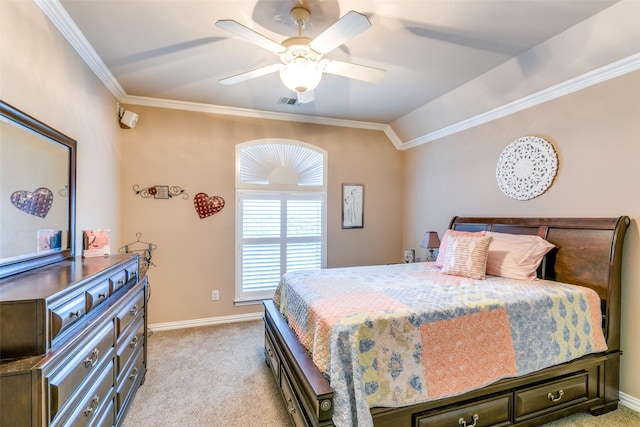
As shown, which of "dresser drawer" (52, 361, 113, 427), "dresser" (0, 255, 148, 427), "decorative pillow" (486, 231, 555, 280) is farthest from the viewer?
"decorative pillow" (486, 231, 555, 280)

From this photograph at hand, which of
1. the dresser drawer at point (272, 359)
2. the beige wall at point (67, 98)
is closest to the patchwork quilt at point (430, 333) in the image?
the dresser drawer at point (272, 359)

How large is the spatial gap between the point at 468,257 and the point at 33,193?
3.12 m

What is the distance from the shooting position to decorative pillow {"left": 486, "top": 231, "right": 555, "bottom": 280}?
8.11 ft

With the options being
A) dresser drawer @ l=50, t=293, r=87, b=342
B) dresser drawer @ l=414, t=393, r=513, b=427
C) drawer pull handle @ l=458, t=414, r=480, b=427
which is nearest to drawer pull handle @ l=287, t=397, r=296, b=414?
dresser drawer @ l=414, t=393, r=513, b=427

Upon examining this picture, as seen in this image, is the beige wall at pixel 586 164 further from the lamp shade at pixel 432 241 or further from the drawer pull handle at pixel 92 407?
the drawer pull handle at pixel 92 407

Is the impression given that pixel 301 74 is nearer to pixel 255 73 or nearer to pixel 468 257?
pixel 255 73

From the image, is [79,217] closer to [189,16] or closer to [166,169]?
[166,169]

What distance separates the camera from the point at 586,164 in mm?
2434

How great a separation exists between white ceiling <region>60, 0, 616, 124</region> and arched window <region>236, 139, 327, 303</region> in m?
0.92

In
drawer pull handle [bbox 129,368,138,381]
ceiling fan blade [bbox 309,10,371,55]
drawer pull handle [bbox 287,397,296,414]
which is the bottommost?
drawer pull handle [bbox 287,397,296,414]

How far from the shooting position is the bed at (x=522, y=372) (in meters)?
1.56

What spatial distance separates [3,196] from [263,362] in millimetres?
2257

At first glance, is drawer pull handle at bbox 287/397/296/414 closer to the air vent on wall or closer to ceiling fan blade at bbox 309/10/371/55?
ceiling fan blade at bbox 309/10/371/55

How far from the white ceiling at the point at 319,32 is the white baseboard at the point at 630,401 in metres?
2.69
